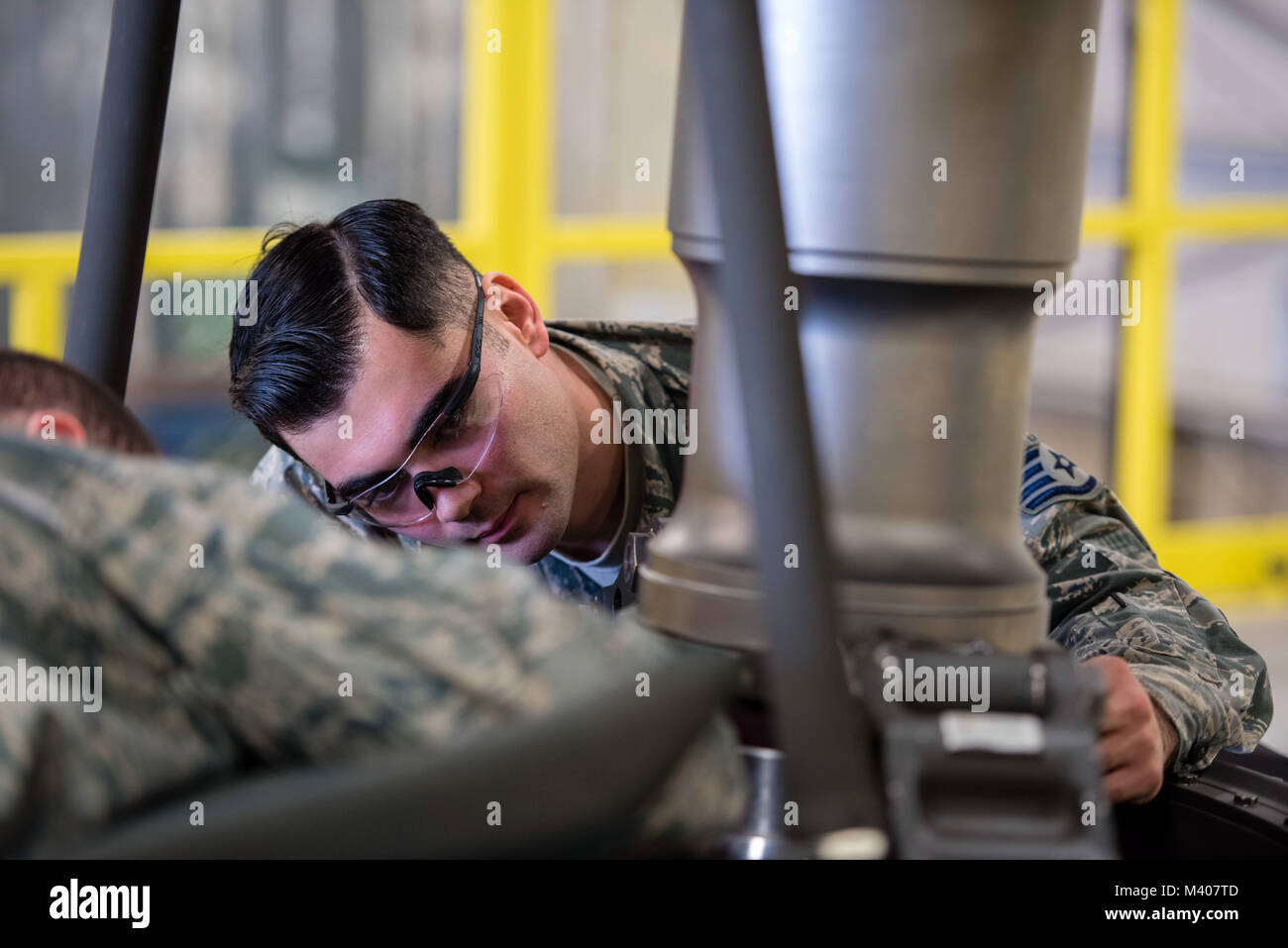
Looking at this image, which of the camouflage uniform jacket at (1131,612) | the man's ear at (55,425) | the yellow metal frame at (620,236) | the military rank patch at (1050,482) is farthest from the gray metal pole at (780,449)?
the yellow metal frame at (620,236)

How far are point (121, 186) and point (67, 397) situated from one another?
274 millimetres

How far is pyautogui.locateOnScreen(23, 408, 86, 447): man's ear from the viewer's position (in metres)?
0.69

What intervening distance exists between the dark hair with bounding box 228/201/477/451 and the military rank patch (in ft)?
1.82

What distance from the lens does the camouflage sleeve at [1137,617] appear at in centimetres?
99

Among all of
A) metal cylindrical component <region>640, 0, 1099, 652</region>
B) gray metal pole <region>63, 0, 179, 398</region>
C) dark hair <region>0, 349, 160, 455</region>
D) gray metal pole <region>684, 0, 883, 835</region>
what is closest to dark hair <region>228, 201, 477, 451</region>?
gray metal pole <region>63, 0, 179, 398</region>

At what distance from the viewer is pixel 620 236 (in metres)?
3.22

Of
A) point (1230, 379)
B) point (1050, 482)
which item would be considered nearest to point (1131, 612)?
point (1050, 482)

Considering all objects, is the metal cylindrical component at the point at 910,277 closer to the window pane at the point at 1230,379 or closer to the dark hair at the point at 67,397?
the dark hair at the point at 67,397

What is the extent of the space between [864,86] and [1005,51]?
0.07 meters

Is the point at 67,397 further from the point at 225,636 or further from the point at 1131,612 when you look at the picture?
the point at 1131,612

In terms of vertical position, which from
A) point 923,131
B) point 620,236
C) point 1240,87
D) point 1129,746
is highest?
point 1240,87

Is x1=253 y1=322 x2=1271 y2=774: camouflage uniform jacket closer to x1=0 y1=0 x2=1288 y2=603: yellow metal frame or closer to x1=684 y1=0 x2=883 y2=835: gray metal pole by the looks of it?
x1=684 y1=0 x2=883 y2=835: gray metal pole

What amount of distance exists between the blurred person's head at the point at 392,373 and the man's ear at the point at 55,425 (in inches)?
21.7
